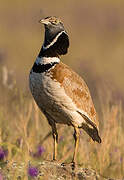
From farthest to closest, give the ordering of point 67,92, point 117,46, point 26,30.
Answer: point 26,30 → point 117,46 → point 67,92

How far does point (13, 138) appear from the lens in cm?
952

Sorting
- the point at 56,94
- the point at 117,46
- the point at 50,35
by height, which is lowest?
the point at 56,94

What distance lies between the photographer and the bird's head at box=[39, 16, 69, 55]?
815 centimetres

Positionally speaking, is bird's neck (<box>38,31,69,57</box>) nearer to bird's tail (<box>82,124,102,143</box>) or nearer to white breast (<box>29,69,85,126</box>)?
white breast (<box>29,69,85,126</box>)

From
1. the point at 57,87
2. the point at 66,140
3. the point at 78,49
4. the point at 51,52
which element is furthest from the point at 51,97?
the point at 78,49

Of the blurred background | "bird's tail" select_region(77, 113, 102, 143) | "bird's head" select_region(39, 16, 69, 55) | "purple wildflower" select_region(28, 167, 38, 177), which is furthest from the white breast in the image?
"purple wildflower" select_region(28, 167, 38, 177)

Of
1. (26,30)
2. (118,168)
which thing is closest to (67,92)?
(118,168)

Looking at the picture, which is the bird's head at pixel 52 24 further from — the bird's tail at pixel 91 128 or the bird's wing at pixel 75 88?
the bird's tail at pixel 91 128

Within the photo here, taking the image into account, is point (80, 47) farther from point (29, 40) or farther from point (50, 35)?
point (50, 35)

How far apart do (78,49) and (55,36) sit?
79.4 ft

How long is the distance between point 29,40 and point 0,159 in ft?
84.8

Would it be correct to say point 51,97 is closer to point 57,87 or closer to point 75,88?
point 57,87

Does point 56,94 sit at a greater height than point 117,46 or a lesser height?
lesser

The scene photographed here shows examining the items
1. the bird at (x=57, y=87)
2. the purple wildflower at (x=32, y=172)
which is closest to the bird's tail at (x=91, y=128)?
the bird at (x=57, y=87)
